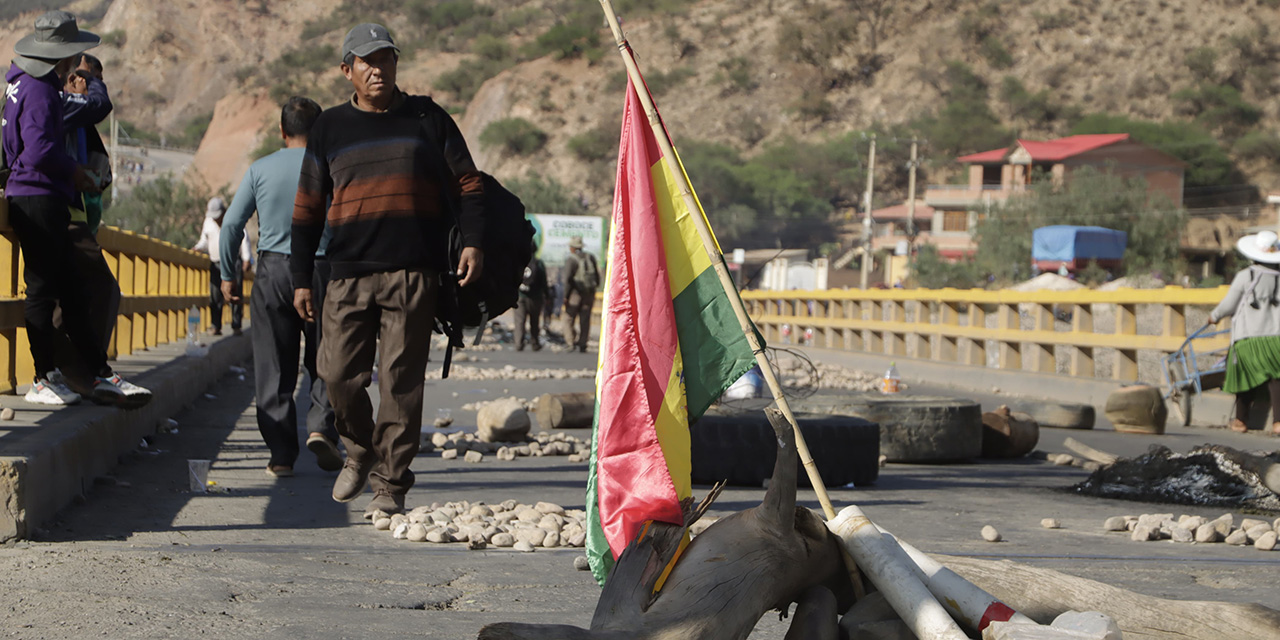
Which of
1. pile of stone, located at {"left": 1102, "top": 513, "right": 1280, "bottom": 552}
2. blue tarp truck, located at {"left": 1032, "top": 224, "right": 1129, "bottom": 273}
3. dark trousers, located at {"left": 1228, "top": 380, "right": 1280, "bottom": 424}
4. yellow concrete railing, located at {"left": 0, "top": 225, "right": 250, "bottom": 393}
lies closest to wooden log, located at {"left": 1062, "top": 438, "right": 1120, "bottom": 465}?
pile of stone, located at {"left": 1102, "top": 513, "right": 1280, "bottom": 552}

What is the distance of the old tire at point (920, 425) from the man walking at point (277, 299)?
3.33 m

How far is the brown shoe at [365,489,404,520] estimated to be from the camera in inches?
222

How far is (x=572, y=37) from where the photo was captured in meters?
128

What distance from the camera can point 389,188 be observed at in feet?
17.9

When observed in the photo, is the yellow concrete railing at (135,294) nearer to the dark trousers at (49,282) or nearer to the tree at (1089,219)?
the dark trousers at (49,282)

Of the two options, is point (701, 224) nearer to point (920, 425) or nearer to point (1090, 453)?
point (920, 425)

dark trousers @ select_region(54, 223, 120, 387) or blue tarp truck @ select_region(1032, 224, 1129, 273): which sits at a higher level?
blue tarp truck @ select_region(1032, 224, 1129, 273)

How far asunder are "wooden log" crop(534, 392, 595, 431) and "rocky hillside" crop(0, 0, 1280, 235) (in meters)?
89.3

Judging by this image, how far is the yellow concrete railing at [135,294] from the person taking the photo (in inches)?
274

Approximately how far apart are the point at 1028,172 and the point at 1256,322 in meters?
83.0

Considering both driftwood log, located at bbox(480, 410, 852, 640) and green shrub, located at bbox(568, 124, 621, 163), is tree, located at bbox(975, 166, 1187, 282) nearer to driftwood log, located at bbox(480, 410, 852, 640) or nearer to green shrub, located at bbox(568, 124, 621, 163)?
green shrub, located at bbox(568, 124, 621, 163)

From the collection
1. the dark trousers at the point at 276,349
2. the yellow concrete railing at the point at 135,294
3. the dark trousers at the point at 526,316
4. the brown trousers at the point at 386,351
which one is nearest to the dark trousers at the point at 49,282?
the yellow concrete railing at the point at 135,294

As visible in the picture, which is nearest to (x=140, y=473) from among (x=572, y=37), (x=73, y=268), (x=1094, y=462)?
(x=73, y=268)

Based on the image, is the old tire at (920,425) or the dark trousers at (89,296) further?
the old tire at (920,425)
